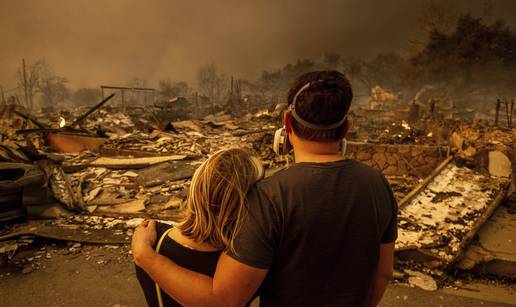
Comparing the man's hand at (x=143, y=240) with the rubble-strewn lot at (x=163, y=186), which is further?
the rubble-strewn lot at (x=163, y=186)

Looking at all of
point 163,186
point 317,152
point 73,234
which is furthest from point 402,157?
point 317,152

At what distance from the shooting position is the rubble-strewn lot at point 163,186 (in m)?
4.02

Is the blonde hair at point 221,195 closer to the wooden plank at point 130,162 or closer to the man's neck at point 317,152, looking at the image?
the man's neck at point 317,152

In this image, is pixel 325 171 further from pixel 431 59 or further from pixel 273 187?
pixel 431 59

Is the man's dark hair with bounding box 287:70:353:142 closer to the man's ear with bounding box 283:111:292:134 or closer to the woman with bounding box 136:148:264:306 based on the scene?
the man's ear with bounding box 283:111:292:134

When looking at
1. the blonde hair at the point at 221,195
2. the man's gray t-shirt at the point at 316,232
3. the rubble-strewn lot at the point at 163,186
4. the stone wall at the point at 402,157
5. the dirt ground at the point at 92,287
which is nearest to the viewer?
the man's gray t-shirt at the point at 316,232

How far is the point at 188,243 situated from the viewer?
1.36 m

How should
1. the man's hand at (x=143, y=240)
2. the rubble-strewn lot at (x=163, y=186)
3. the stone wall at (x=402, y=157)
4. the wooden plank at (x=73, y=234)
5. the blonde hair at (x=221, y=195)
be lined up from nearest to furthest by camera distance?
the blonde hair at (x=221, y=195), the man's hand at (x=143, y=240), the rubble-strewn lot at (x=163, y=186), the wooden plank at (x=73, y=234), the stone wall at (x=402, y=157)

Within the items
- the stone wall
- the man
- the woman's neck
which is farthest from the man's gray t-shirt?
the stone wall

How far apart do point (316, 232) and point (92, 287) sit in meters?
3.35

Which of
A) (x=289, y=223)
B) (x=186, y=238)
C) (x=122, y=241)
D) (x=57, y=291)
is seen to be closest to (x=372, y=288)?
(x=289, y=223)

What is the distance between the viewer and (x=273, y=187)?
1080 mm

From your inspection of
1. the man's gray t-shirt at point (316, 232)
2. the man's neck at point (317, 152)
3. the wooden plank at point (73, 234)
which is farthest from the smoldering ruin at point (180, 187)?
the man's gray t-shirt at point (316, 232)

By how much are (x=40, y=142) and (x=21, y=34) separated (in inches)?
2365
